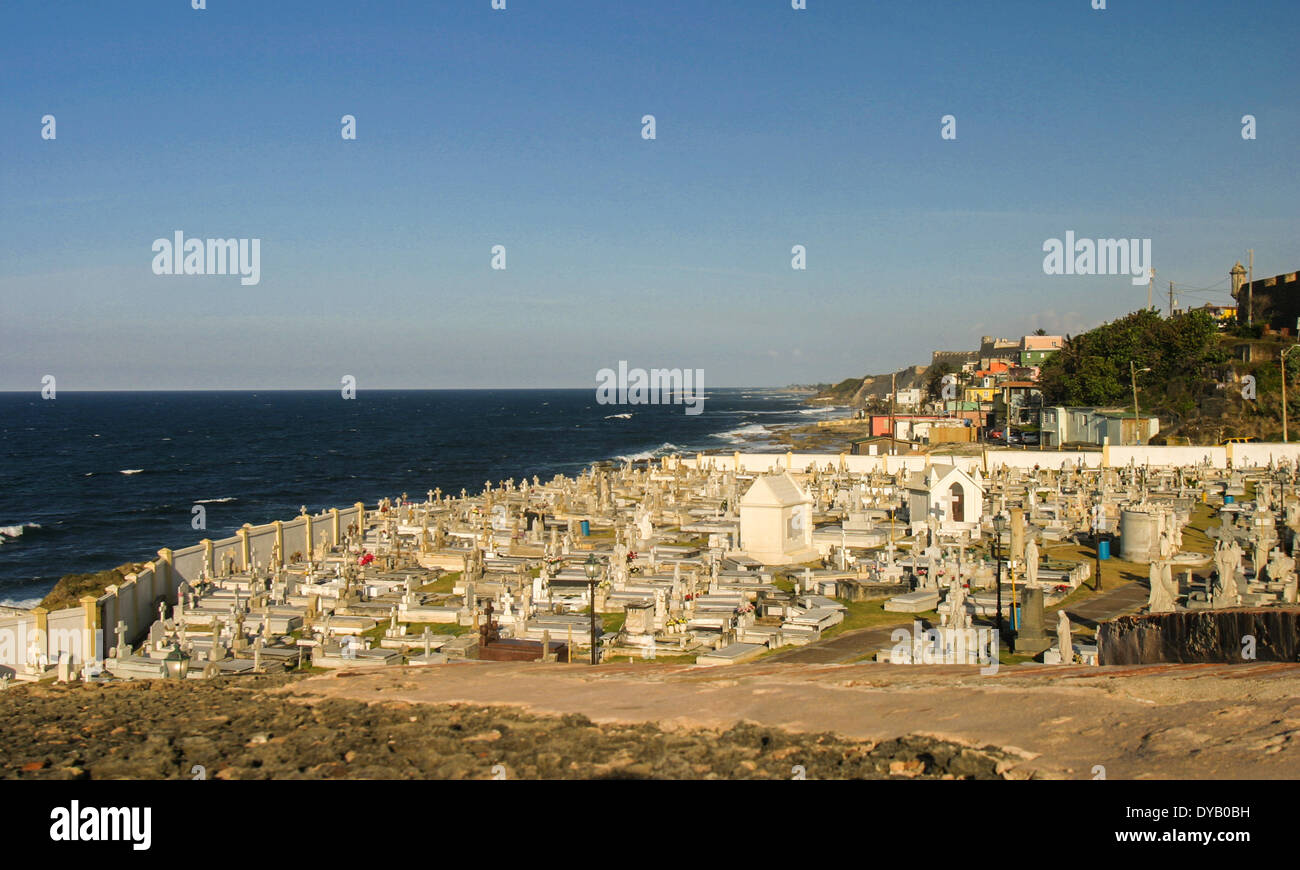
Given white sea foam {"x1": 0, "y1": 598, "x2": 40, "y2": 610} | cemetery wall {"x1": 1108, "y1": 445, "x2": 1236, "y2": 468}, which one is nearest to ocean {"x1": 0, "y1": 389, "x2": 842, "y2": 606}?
white sea foam {"x1": 0, "y1": 598, "x2": 40, "y2": 610}

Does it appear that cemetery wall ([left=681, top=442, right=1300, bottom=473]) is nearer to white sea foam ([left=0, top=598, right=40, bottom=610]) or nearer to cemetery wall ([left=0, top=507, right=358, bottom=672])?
cemetery wall ([left=0, top=507, right=358, bottom=672])

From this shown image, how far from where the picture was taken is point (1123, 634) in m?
12.1

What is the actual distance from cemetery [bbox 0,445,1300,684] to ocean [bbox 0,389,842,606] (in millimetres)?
15997

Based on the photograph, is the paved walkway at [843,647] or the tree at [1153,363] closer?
the paved walkway at [843,647]

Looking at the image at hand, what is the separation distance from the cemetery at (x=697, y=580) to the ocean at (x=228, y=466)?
52.5 ft

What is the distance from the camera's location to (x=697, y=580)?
23375 mm

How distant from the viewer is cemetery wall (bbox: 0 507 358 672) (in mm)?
18469

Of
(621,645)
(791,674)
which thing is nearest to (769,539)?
(621,645)

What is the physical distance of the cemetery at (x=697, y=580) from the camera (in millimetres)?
17219

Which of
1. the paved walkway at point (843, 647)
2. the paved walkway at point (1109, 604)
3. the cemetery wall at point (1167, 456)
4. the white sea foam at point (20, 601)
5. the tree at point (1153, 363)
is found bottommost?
the white sea foam at point (20, 601)

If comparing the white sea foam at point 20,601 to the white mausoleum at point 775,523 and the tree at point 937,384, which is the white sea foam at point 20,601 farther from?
the tree at point 937,384

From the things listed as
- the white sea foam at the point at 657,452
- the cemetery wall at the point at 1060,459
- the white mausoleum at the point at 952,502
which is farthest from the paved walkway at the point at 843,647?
the white sea foam at the point at 657,452

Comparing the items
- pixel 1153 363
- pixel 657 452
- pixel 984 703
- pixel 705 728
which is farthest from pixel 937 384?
pixel 705 728

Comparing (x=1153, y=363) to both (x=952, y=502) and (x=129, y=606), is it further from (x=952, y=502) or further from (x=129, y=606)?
(x=129, y=606)
